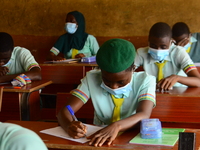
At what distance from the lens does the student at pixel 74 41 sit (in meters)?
5.09

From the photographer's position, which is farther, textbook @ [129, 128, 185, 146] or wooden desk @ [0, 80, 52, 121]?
wooden desk @ [0, 80, 52, 121]

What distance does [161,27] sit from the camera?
3045 millimetres

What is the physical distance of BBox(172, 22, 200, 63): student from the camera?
4.27 meters

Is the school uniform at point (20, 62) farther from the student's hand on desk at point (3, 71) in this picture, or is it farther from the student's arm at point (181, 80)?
the student's arm at point (181, 80)

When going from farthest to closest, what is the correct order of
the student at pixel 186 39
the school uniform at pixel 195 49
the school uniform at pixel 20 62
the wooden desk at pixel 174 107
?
the school uniform at pixel 195 49 < the student at pixel 186 39 < the school uniform at pixel 20 62 < the wooden desk at pixel 174 107

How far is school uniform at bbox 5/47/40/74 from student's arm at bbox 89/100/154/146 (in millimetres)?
1834

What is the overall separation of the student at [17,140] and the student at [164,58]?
2.21m

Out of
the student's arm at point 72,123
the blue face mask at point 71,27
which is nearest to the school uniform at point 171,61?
the student's arm at point 72,123

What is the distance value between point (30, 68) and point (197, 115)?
5.93ft

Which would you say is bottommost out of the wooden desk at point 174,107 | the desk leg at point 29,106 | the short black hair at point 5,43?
the desk leg at point 29,106

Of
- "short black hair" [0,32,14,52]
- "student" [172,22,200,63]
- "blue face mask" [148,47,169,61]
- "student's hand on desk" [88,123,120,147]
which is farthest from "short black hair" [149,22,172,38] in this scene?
"student's hand on desk" [88,123,120,147]

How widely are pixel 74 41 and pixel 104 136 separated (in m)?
3.55

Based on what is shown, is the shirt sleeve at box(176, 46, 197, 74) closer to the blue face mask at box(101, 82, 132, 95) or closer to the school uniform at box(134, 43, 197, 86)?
the school uniform at box(134, 43, 197, 86)

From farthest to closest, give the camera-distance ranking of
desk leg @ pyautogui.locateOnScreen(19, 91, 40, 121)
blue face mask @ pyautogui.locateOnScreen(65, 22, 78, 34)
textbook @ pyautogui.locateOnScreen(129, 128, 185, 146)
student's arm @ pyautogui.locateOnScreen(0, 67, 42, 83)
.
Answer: blue face mask @ pyautogui.locateOnScreen(65, 22, 78, 34), student's arm @ pyautogui.locateOnScreen(0, 67, 42, 83), desk leg @ pyautogui.locateOnScreen(19, 91, 40, 121), textbook @ pyautogui.locateOnScreen(129, 128, 185, 146)
